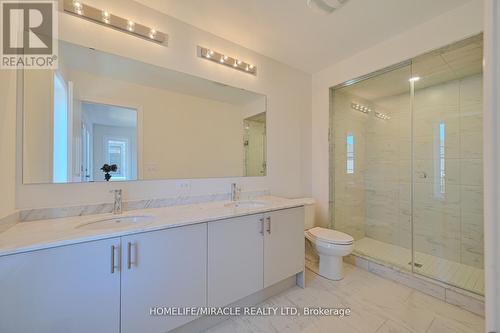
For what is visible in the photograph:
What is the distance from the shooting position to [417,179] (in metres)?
2.76

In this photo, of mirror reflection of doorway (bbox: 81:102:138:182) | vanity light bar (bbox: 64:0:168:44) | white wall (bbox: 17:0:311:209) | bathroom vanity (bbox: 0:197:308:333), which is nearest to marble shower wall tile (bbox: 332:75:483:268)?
white wall (bbox: 17:0:311:209)

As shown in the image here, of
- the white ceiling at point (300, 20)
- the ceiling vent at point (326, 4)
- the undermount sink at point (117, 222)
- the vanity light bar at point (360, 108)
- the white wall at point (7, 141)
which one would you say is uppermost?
the white ceiling at point (300, 20)

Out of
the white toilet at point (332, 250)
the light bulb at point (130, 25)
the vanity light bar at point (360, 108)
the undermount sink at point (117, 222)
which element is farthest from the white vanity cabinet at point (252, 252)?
the vanity light bar at point (360, 108)

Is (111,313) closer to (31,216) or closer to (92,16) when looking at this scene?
(31,216)

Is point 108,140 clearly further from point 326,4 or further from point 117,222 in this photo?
point 326,4

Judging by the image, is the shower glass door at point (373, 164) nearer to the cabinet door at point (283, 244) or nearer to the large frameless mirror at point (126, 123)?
the cabinet door at point (283, 244)

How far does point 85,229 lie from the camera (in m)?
1.35

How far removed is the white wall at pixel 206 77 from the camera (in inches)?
60.3

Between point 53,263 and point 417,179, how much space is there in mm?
3512

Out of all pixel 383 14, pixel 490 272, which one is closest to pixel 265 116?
pixel 383 14

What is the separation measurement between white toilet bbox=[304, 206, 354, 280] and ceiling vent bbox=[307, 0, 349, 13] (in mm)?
2057
